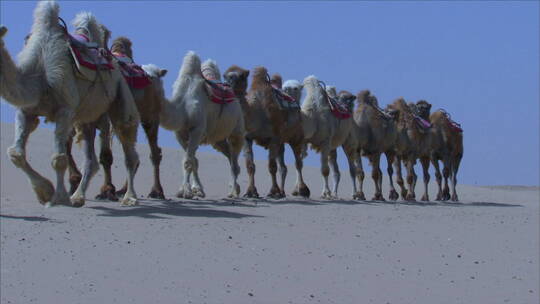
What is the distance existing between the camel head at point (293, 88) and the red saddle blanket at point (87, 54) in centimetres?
785

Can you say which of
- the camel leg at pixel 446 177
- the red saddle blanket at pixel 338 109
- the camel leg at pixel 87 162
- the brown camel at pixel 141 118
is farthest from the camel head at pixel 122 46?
the camel leg at pixel 446 177

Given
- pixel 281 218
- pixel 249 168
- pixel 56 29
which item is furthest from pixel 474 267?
pixel 249 168

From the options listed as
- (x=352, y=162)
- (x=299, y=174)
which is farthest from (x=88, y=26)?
(x=352, y=162)

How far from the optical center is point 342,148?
22.0 metres

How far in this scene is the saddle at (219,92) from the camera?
56.9ft

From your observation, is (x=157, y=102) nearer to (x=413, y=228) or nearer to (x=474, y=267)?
(x=413, y=228)

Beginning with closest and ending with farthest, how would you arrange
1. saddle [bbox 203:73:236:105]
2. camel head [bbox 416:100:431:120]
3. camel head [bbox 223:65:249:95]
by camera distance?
saddle [bbox 203:73:236:105] < camel head [bbox 223:65:249:95] < camel head [bbox 416:100:431:120]

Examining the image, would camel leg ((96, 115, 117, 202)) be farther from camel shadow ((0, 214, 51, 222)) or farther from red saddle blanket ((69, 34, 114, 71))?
camel shadow ((0, 214, 51, 222))

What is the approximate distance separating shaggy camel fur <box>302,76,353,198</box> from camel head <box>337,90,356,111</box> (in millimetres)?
1293

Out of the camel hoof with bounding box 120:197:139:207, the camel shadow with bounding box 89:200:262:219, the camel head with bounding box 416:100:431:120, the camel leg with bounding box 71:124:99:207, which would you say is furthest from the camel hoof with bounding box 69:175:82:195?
the camel head with bounding box 416:100:431:120

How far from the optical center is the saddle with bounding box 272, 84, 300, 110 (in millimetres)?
19094

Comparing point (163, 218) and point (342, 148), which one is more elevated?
point (342, 148)

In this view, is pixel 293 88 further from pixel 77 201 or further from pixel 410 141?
pixel 77 201

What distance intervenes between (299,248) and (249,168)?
7.45m
